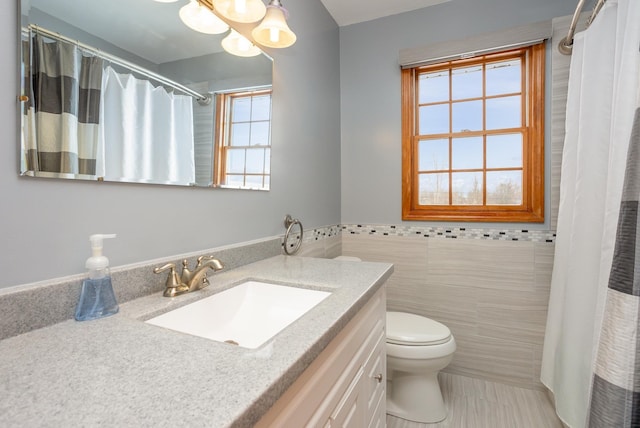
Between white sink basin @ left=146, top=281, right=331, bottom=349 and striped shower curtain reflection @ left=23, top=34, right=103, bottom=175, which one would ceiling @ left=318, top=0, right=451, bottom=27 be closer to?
striped shower curtain reflection @ left=23, top=34, right=103, bottom=175

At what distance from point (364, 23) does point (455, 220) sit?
160cm

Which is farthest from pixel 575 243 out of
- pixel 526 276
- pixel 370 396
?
pixel 370 396

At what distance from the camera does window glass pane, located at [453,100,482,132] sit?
2043mm

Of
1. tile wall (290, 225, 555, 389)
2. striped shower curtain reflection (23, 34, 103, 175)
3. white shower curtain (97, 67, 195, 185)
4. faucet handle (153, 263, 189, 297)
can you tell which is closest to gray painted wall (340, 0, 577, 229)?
tile wall (290, 225, 555, 389)

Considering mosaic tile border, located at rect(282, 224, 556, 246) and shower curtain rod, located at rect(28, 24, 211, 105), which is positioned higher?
shower curtain rod, located at rect(28, 24, 211, 105)

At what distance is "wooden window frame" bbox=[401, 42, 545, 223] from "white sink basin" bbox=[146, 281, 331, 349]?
1.39 meters

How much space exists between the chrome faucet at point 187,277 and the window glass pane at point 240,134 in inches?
21.3

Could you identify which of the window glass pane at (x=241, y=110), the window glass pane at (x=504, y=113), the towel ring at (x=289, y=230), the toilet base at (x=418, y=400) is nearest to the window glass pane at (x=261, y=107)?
the window glass pane at (x=241, y=110)

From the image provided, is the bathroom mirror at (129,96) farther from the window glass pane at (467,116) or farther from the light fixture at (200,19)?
the window glass pane at (467,116)

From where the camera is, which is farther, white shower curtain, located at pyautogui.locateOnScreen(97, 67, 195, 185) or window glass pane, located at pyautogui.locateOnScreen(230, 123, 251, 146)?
window glass pane, located at pyautogui.locateOnScreen(230, 123, 251, 146)

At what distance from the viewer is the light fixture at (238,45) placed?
122 cm

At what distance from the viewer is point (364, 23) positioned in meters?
2.27

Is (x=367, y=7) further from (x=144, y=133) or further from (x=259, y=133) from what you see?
(x=144, y=133)

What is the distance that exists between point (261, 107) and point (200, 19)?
1.40 ft
